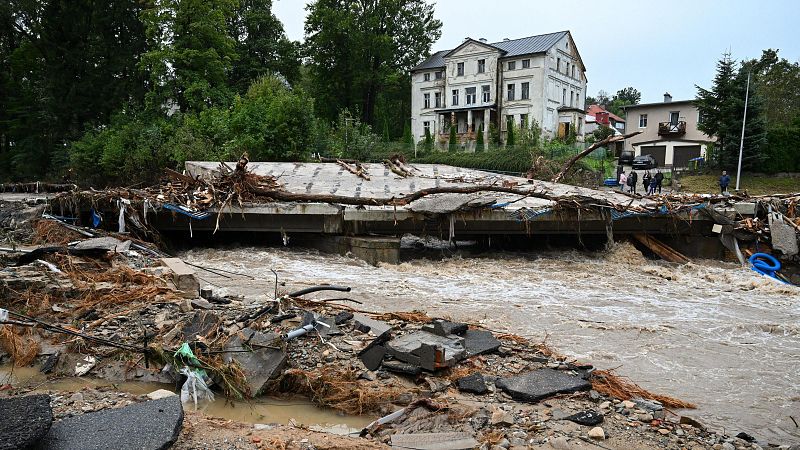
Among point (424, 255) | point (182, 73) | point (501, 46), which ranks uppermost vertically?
point (501, 46)

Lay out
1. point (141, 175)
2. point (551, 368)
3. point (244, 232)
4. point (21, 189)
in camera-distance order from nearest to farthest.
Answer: point (551, 368), point (244, 232), point (21, 189), point (141, 175)

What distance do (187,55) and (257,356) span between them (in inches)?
1085

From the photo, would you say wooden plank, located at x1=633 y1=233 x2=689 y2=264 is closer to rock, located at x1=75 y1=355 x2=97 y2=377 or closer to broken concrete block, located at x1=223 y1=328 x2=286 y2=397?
broken concrete block, located at x1=223 y1=328 x2=286 y2=397

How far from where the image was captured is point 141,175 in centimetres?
2681

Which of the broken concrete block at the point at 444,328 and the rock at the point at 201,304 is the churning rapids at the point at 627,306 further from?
the rock at the point at 201,304

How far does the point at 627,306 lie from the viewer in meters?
8.87

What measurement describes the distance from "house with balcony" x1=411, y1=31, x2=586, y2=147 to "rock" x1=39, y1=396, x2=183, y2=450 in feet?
135

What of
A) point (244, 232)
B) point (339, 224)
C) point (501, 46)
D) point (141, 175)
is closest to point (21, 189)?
point (141, 175)

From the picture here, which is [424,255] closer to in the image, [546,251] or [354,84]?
[546,251]

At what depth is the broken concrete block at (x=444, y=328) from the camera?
583 centimetres

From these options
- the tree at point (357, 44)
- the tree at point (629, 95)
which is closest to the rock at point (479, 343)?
the tree at point (357, 44)

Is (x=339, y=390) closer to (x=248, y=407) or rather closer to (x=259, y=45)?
(x=248, y=407)

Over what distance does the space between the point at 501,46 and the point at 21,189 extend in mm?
37915

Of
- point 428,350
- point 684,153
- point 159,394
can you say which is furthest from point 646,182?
point 159,394
